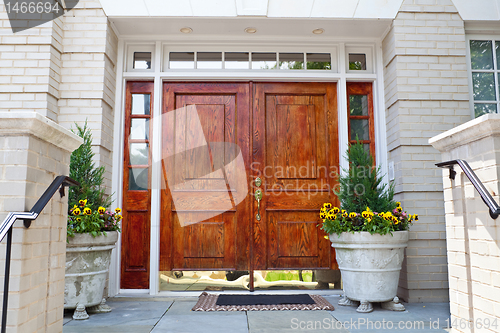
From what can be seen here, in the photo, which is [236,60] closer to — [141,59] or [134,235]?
[141,59]

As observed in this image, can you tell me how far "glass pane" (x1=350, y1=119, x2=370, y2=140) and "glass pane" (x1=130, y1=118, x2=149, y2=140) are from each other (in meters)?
2.07

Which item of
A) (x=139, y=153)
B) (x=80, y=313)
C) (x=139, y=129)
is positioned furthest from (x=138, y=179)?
(x=80, y=313)

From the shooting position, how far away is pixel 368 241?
3.06m

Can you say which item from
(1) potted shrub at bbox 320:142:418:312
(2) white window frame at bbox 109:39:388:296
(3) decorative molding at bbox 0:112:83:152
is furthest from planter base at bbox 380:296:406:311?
(3) decorative molding at bbox 0:112:83:152

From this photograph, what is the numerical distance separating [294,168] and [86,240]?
199cm

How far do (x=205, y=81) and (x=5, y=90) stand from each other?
1.77 meters

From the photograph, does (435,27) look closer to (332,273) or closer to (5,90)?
(332,273)

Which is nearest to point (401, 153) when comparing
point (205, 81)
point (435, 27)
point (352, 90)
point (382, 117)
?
point (382, 117)

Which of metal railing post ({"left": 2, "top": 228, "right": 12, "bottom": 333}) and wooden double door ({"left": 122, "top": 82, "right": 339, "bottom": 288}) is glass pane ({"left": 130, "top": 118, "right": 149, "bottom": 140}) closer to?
wooden double door ({"left": 122, "top": 82, "right": 339, "bottom": 288})

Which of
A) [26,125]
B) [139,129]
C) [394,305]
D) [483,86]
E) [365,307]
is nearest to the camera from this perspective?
[26,125]

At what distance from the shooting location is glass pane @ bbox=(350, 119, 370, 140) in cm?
402

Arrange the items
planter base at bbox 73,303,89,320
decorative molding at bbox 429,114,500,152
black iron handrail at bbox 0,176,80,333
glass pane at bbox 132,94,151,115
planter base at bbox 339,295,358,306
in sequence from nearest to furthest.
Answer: black iron handrail at bbox 0,176,80,333, decorative molding at bbox 429,114,500,152, planter base at bbox 73,303,89,320, planter base at bbox 339,295,358,306, glass pane at bbox 132,94,151,115

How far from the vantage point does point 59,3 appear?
362 centimetres

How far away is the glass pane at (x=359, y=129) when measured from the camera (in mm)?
4023
